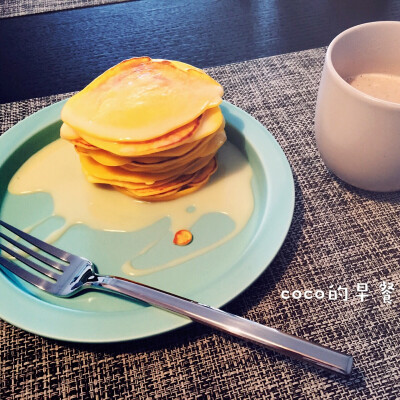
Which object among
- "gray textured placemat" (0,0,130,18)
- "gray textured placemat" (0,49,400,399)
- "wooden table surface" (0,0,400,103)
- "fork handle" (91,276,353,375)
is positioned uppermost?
"gray textured placemat" (0,0,130,18)

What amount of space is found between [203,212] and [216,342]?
0.18 meters

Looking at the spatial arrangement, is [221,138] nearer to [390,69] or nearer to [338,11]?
[390,69]

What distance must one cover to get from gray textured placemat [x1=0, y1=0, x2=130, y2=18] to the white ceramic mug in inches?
26.6

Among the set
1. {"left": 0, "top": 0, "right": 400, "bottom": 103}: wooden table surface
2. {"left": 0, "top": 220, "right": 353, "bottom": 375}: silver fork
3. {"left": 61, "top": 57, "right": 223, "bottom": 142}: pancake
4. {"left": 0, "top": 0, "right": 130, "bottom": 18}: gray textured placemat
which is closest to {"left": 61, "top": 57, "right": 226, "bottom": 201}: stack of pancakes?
{"left": 61, "top": 57, "right": 223, "bottom": 142}: pancake

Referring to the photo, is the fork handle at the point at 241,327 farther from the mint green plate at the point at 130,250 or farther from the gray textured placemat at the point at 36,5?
the gray textured placemat at the point at 36,5

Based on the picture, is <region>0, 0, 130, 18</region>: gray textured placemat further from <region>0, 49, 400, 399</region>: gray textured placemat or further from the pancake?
<region>0, 49, 400, 399</region>: gray textured placemat

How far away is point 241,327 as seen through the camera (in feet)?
1.42

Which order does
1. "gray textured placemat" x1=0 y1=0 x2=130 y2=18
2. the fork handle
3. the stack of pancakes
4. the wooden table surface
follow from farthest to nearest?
"gray textured placemat" x1=0 y1=0 x2=130 y2=18 < the wooden table surface < the stack of pancakes < the fork handle

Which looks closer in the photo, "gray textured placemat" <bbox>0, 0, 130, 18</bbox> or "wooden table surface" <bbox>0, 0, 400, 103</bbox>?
Result: "wooden table surface" <bbox>0, 0, 400, 103</bbox>

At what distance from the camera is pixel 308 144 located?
67 cm

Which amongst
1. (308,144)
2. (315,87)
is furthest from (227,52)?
(308,144)

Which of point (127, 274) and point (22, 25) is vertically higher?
point (22, 25)

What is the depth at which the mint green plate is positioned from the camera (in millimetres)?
443

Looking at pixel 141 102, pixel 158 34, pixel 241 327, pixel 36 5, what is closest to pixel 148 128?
pixel 141 102
